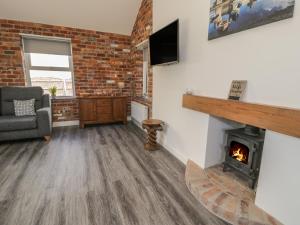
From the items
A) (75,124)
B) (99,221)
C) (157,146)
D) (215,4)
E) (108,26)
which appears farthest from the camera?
(75,124)

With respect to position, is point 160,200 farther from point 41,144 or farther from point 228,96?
point 41,144

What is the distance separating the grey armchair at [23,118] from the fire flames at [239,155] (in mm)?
3141

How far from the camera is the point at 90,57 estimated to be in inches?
167

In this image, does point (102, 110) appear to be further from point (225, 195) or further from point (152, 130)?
point (225, 195)

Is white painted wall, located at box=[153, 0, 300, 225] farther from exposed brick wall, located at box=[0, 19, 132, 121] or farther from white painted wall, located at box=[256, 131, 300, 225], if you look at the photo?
exposed brick wall, located at box=[0, 19, 132, 121]

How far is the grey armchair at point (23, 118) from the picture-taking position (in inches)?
118

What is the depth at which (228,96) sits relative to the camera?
5.58 feet

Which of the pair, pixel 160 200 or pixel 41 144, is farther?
pixel 41 144

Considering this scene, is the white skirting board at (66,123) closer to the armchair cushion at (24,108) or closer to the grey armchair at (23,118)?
the grey armchair at (23,118)

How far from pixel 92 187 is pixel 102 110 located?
2.50 meters

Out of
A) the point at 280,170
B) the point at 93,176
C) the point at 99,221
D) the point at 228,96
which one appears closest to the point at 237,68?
the point at 228,96

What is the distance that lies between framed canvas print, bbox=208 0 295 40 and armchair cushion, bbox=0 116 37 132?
3.22 metres

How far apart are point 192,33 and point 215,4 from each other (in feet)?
1.44

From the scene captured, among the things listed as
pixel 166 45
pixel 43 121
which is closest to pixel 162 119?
pixel 166 45
